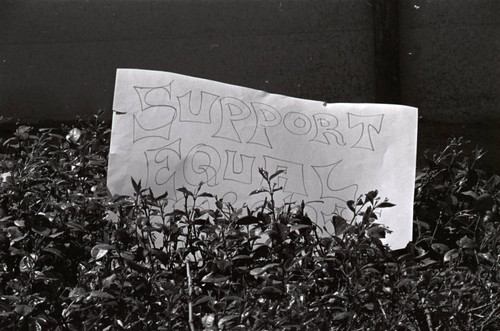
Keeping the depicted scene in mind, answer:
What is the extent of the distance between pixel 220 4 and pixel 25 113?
2.71 ft

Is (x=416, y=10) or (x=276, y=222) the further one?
(x=416, y=10)

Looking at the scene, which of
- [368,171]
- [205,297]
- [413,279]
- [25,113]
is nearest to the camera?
[205,297]

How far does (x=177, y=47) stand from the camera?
4.28 metres

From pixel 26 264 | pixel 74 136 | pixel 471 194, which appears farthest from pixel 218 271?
pixel 74 136

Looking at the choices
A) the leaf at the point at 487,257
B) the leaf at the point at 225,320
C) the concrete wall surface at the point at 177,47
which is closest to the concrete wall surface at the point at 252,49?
the concrete wall surface at the point at 177,47

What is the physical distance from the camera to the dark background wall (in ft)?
13.9

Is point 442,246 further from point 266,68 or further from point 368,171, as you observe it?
point 266,68

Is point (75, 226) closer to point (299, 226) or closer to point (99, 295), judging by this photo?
point (99, 295)

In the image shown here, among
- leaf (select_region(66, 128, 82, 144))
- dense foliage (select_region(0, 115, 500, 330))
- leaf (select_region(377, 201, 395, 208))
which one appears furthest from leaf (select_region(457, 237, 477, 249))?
leaf (select_region(66, 128, 82, 144))

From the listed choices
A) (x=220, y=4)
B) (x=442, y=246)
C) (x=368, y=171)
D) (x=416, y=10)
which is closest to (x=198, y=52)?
(x=220, y=4)

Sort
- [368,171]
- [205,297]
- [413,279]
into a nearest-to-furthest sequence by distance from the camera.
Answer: [205,297]
[413,279]
[368,171]

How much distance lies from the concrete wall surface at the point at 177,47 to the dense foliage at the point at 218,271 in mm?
1560

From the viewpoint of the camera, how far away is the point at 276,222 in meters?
2.43

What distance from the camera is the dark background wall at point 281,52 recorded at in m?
4.24
